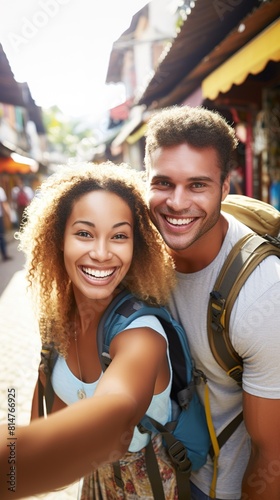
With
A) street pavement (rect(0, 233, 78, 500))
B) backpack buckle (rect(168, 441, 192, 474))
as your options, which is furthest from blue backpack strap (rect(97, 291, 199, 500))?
street pavement (rect(0, 233, 78, 500))

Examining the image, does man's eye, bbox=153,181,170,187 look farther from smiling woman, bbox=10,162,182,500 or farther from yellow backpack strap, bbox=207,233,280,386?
yellow backpack strap, bbox=207,233,280,386

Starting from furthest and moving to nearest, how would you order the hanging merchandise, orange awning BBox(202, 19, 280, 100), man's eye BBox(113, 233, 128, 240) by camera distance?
the hanging merchandise, orange awning BBox(202, 19, 280, 100), man's eye BBox(113, 233, 128, 240)

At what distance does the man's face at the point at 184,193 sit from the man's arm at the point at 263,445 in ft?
2.26

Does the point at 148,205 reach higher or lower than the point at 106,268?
higher

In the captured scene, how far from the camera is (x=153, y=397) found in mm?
1473

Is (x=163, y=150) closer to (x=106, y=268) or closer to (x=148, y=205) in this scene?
(x=148, y=205)

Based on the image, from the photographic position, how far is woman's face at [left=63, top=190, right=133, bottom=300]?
159cm

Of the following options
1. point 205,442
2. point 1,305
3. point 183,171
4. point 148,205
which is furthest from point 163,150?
point 1,305

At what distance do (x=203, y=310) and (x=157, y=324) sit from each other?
276 millimetres

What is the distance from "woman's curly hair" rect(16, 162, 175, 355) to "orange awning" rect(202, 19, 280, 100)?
184 cm

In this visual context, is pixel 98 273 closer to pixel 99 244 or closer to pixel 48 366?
pixel 99 244

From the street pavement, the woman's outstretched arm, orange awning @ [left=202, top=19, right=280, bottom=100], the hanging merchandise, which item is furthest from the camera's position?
the hanging merchandise

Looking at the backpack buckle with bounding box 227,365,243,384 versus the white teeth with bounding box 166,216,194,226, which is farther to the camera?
the white teeth with bounding box 166,216,194,226

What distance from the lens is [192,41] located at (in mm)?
5039
